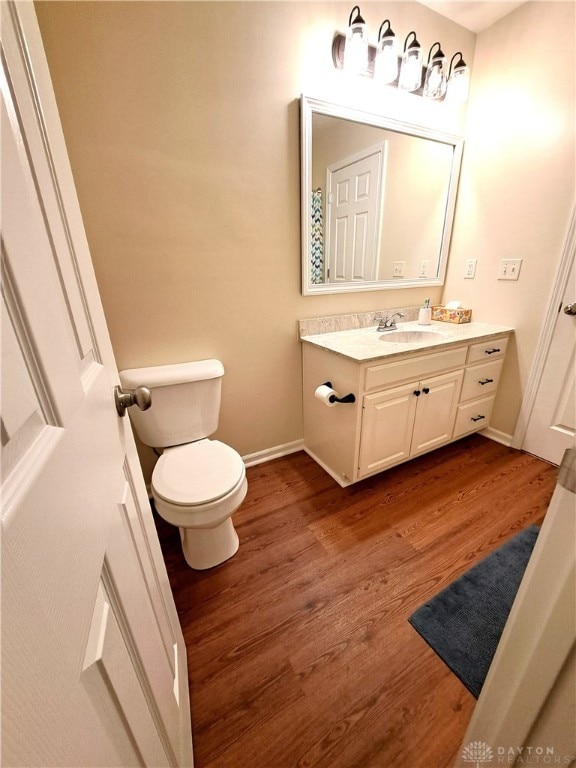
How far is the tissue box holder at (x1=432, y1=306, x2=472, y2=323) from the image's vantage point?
6.78ft

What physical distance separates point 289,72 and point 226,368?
1.45 metres

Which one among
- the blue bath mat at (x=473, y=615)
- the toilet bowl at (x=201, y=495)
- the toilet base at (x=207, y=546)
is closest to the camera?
the blue bath mat at (x=473, y=615)

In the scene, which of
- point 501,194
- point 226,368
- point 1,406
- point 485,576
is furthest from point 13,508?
point 501,194

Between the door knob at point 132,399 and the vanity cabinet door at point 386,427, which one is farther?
the vanity cabinet door at point 386,427

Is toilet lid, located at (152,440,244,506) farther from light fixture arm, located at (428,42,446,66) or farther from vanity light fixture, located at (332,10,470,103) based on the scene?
light fixture arm, located at (428,42,446,66)

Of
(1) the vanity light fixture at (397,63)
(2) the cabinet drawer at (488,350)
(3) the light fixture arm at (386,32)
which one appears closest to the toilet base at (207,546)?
(2) the cabinet drawer at (488,350)

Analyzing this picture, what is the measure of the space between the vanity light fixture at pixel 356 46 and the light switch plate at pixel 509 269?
4.39 ft

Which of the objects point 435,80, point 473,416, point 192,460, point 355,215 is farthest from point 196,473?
point 435,80

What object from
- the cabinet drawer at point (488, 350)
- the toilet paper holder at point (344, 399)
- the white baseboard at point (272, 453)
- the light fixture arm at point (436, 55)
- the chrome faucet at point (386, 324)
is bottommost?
the white baseboard at point (272, 453)

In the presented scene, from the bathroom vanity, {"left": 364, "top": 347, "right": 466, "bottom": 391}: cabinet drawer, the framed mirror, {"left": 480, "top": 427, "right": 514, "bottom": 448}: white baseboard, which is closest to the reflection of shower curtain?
the framed mirror

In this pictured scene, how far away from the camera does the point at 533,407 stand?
75.7 inches

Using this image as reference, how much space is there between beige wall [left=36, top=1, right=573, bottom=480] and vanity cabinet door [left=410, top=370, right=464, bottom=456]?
52cm

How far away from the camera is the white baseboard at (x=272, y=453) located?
1.97 m

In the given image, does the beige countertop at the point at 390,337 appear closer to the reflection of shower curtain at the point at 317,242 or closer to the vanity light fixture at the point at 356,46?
the reflection of shower curtain at the point at 317,242
